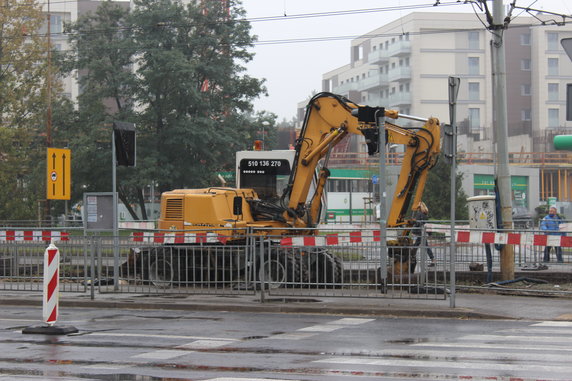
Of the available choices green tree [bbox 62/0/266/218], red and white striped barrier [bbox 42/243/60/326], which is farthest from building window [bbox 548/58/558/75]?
red and white striped barrier [bbox 42/243/60/326]

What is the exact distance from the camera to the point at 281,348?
432 inches

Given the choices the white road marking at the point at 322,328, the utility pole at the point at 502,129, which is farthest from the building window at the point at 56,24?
the white road marking at the point at 322,328

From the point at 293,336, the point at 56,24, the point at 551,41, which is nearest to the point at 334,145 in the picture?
the point at 293,336

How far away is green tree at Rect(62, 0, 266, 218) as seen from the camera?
147 ft

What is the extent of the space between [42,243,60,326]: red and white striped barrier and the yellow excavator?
4232 mm

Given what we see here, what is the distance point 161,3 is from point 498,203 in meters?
30.7

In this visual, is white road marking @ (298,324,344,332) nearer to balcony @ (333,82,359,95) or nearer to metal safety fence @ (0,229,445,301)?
metal safety fence @ (0,229,445,301)

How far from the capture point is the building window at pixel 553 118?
282 feet

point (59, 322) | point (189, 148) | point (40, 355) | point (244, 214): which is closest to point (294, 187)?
point (244, 214)

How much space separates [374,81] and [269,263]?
7342 cm

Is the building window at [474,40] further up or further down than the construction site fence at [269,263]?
further up

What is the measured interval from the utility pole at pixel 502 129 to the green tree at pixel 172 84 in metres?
26.6

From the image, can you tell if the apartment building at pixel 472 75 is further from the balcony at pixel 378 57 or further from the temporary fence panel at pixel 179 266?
the temporary fence panel at pixel 179 266

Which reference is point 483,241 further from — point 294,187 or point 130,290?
point 130,290
